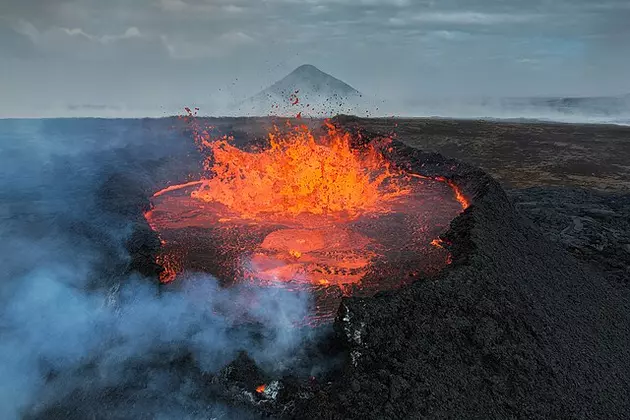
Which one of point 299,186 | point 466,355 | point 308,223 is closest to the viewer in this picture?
point 466,355

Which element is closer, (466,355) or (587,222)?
(466,355)

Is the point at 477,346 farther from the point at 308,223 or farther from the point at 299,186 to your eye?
the point at 299,186

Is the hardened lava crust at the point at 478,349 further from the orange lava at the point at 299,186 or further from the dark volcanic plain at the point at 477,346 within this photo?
the orange lava at the point at 299,186

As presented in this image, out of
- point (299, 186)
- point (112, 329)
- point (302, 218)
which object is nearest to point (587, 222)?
point (299, 186)

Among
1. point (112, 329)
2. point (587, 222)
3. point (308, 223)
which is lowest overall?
point (587, 222)

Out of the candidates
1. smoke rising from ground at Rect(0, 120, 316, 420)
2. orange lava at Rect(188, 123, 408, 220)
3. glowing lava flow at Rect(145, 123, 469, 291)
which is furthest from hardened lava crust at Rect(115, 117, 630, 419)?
orange lava at Rect(188, 123, 408, 220)

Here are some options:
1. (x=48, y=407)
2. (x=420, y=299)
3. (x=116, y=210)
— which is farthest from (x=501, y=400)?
(x=116, y=210)

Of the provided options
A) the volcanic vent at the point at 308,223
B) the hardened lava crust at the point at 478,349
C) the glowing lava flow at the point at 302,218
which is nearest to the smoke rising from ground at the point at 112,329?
the volcanic vent at the point at 308,223
